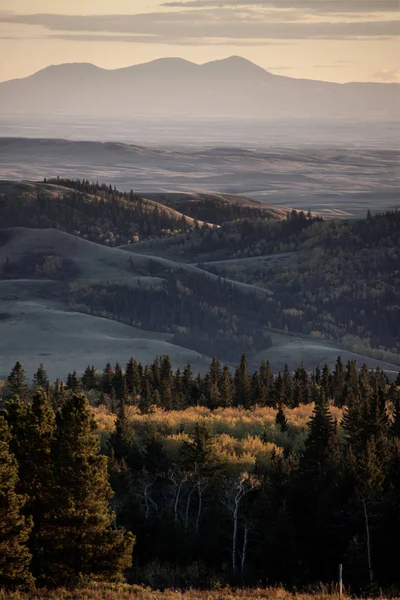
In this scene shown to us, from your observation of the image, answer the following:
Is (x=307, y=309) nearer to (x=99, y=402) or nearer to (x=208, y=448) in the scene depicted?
(x=99, y=402)

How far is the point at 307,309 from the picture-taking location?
142 meters

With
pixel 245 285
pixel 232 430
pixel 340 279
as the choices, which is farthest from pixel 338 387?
pixel 340 279

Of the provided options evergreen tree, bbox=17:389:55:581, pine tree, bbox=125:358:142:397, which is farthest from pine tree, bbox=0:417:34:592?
pine tree, bbox=125:358:142:397

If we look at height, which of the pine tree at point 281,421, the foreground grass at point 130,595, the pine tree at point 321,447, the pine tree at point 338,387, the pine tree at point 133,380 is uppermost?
the pine tree at point 321,447

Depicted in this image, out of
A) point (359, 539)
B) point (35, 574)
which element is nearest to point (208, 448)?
point (359, 539)

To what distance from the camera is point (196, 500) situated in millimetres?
36750

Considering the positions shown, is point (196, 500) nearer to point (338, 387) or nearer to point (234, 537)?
point (234, 537)

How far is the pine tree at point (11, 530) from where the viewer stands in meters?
26.1

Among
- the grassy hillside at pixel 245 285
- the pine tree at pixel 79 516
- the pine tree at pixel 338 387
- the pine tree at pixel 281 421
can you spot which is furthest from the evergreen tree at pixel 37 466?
the grassy hillside at pixel 245 285

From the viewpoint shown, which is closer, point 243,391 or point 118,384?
point 243,391

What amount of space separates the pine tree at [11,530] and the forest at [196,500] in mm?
36

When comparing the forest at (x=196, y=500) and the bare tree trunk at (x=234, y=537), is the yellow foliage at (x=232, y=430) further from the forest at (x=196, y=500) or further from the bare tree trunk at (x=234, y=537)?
the bare tree trunk at (x=234, y=537)

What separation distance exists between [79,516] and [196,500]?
31.3 ft

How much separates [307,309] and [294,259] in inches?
1117
